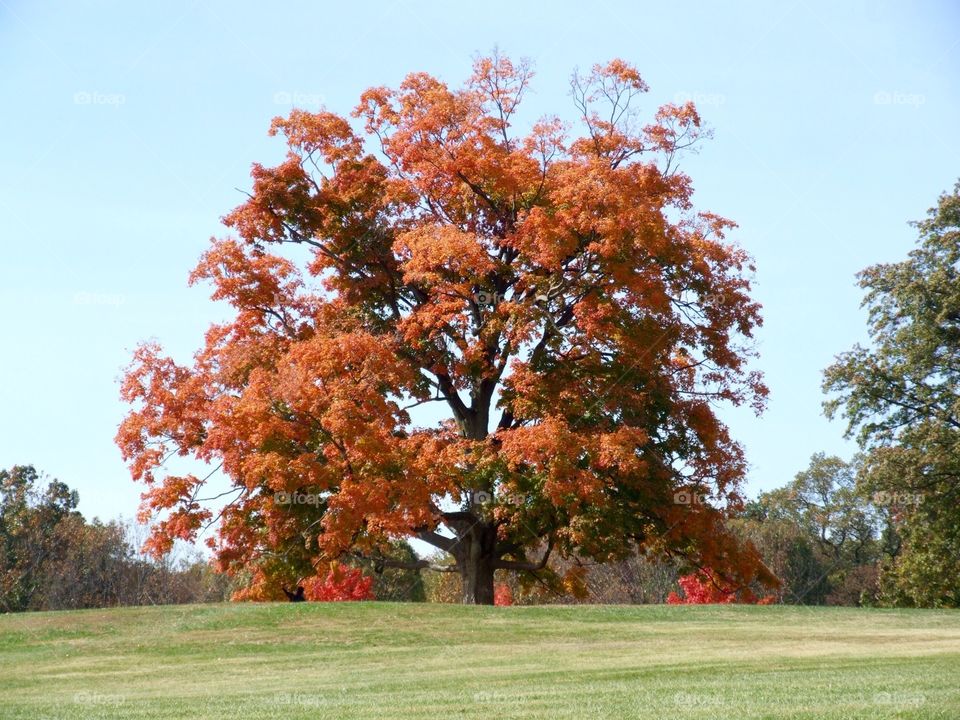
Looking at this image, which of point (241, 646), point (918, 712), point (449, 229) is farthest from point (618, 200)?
point (918, 712)

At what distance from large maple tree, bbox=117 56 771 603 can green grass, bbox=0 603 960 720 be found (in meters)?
3.58

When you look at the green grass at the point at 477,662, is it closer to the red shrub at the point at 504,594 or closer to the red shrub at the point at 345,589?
the red shrub at the point at 345,589

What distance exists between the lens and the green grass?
11.7 m

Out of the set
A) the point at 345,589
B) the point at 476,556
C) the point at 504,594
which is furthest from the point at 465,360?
the point at 504,594

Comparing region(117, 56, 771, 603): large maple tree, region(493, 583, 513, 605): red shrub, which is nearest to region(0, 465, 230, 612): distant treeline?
region(493, 583, 513, 605): red shrub

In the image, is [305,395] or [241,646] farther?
[305,395]

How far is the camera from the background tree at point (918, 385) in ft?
116

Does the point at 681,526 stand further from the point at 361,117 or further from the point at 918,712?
the point at 918,712

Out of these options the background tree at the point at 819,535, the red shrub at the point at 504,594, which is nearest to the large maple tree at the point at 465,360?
the red shrub at the point at 504,594

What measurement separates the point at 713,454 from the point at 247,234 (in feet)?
44.8

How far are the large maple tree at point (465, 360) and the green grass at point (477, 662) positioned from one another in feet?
11.7

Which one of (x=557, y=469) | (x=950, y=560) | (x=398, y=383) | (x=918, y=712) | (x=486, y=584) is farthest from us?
(x=950, y=560)

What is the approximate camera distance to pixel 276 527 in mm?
27938

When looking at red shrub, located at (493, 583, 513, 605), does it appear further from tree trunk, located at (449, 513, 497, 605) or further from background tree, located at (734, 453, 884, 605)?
tree trunk, located at (449, 513, 497, 605)
